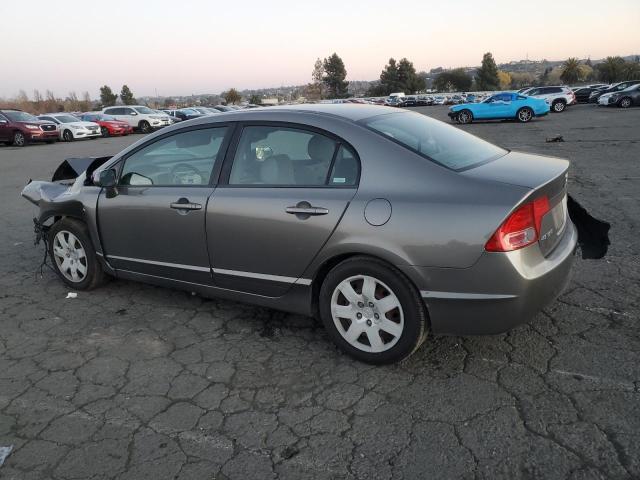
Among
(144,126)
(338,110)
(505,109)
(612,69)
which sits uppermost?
(612,69)

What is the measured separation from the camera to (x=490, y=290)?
272cm

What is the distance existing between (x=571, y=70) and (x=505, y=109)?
63.4 meters

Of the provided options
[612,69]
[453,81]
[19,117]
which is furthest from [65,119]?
[453,81]

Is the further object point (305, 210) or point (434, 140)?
point (434, 140)

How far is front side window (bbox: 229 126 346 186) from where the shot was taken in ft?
10.7

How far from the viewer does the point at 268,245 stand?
11.0ft

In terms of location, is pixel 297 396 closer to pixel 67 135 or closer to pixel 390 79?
pixel 67 135

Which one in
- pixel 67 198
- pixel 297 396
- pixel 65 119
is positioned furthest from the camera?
pixel 65 119

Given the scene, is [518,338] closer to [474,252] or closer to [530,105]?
[474,252]

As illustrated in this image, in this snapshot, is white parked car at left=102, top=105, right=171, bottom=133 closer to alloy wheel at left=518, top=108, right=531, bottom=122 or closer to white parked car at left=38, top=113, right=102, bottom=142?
white parked car at left=38, top=113, right=102, bottom=142

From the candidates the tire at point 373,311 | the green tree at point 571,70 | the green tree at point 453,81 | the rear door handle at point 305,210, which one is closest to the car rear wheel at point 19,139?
the rear door handle at point 305,210

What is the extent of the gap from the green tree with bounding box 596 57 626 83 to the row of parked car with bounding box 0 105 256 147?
5783cm

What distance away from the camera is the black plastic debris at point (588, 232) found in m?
3.64

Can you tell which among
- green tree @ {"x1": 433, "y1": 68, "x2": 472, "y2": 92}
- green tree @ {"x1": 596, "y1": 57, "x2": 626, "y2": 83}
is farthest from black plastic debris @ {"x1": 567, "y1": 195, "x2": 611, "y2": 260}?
green tree @ {"x1": 433, "y1": 68, "x2": 472, "y2": 92}
